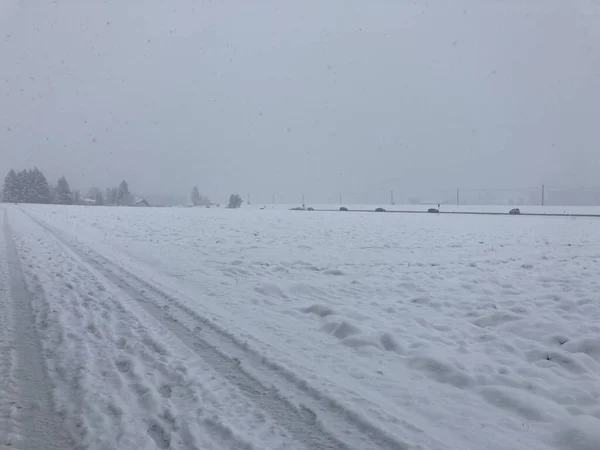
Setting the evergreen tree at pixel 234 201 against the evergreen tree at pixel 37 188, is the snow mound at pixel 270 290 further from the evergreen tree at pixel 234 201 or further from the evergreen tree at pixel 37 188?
the evergreen tree at pixel 37 188

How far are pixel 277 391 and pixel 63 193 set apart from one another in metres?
117

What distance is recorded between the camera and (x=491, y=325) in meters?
6.84

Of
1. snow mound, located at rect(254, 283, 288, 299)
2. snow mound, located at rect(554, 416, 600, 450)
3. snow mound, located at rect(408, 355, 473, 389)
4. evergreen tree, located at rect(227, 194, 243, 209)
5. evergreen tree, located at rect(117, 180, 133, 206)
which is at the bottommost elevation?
snow mound, located at rect(554, 416, 600, 450)

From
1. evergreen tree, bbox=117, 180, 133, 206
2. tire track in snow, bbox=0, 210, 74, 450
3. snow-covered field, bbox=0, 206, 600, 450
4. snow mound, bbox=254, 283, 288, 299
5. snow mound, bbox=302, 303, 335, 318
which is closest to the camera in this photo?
tire track in snow, bbox=0, 210, 74, 450

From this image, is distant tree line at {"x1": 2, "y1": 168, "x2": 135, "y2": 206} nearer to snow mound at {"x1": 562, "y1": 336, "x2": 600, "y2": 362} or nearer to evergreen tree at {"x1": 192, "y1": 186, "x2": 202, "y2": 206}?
evergreen tree at {"x1": 192, "y1": 186, "x2": 202, "y2": 206}

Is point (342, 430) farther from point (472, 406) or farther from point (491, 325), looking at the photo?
point (491, 325)

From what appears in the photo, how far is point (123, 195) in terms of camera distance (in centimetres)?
12456

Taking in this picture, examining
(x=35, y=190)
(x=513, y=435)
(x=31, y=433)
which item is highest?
(x=35, y=190)

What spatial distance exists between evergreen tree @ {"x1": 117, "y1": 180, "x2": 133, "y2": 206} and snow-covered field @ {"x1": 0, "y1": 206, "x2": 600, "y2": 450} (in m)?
121

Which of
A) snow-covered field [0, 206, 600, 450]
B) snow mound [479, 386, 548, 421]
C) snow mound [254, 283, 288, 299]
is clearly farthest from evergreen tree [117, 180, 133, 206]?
snow mound [479, 386, 548, 421]

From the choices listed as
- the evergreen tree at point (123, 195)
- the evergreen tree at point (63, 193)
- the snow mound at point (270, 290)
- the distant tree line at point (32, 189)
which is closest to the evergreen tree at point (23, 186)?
the distant tree line at point (32, 189)

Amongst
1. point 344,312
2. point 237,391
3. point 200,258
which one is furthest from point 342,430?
point 200,258

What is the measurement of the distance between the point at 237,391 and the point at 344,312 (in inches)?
132

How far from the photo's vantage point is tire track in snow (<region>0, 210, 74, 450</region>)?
10.8ft
